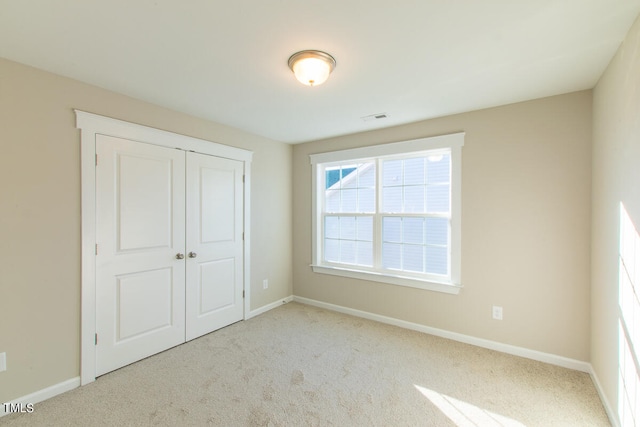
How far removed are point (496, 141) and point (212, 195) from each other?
3.03 m

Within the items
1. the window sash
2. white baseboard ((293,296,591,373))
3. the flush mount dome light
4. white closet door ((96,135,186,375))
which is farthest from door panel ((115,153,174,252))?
white baseboard ((293,296,591,373))

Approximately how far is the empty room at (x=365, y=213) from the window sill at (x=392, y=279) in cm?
3

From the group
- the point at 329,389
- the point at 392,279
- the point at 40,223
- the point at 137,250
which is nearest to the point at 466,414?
the point at 329,389

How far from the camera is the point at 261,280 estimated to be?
3.90 meters

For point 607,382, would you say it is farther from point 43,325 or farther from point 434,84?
point 43,325

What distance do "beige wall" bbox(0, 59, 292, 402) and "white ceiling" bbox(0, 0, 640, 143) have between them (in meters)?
0.19

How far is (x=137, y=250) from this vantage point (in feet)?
8.64

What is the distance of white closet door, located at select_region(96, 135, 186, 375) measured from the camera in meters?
2.42

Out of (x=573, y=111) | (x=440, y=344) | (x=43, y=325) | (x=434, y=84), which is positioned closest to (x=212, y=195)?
(x=43, y=325)

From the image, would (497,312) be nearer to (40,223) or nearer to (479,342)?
(479,342)

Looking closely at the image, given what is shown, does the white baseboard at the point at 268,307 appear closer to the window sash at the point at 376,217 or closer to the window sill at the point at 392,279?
the window sill at the point at 392,279

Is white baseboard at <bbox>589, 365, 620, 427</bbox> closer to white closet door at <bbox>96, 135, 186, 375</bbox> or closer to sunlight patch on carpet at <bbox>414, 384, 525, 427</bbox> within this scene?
sunlight patch on carpet at <bbox>414, 384, 525, 427</bbox>

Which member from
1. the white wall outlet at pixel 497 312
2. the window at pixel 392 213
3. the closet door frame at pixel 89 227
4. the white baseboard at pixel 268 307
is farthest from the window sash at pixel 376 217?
the closet door frame at pixel 89 227

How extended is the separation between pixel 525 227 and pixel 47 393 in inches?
163
